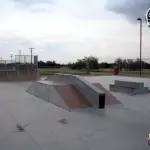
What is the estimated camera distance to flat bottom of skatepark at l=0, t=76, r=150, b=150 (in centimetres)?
505

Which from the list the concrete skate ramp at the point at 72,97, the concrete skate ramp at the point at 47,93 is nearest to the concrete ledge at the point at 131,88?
the concrete skate ramp at the point at 72,97

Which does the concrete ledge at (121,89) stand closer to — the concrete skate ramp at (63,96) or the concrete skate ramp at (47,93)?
the concrete skate ramp at (63,96)

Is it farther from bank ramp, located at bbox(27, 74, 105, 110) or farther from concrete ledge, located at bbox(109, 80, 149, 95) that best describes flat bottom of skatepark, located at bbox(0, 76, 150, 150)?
concrete ledge, located at bbox(109, 80, 149, 95)

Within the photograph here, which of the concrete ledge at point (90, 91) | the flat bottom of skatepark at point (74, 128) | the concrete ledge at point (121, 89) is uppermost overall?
the concrete ledge at point (90, 91)

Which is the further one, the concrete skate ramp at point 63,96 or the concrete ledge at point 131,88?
the concrete ledge at point 131,88

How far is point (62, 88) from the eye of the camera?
10109mm

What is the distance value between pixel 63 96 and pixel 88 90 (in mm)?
998

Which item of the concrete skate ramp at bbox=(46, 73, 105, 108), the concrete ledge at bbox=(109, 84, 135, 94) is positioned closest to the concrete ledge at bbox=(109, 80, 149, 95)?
the concrete ledge at bbox=(109, 84, 135, 94)

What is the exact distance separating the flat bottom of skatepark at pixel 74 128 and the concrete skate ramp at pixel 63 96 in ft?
1.33

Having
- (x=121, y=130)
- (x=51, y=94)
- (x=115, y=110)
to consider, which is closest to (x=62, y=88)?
(x=51, y=94)

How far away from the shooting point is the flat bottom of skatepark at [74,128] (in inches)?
199

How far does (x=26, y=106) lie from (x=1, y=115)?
155 cm

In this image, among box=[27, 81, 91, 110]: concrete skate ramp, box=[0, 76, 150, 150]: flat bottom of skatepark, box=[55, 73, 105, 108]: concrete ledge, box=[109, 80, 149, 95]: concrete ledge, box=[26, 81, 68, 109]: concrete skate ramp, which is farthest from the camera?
box=[109, 80, 149, 95]: concrete ledge

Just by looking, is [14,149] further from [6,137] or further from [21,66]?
[21,66]
